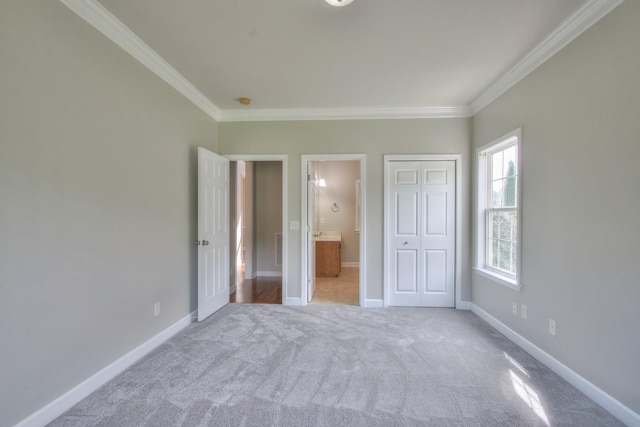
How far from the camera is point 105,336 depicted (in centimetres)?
201

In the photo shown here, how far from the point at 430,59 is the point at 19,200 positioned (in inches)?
122

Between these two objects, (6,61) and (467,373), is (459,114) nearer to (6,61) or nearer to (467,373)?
(467,373)

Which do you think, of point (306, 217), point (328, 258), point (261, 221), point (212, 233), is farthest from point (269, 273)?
point (212, 233)

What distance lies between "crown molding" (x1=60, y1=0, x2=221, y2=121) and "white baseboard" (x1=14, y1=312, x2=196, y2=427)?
2.45m

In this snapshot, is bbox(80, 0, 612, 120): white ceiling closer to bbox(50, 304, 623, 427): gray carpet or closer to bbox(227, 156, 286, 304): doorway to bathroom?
bbox(227, 156, 286, 304): doorway to bathroom

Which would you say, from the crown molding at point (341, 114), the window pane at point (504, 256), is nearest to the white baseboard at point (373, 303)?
the window pane at point (504, 256)

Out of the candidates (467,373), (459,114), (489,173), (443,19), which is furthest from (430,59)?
(467,373)

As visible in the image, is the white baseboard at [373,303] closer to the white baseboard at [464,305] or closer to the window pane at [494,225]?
the white baseboard at [464,305]

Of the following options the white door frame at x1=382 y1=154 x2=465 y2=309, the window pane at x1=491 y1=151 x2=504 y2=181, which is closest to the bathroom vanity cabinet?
the white door frame at x1=382 y1=154 x2=465 y2=309

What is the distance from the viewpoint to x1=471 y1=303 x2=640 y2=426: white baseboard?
1627 mm

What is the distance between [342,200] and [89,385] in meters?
5.29

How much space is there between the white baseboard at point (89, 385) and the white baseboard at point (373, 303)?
231cm

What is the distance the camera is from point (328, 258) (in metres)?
5.45

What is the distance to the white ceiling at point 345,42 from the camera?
186cm
